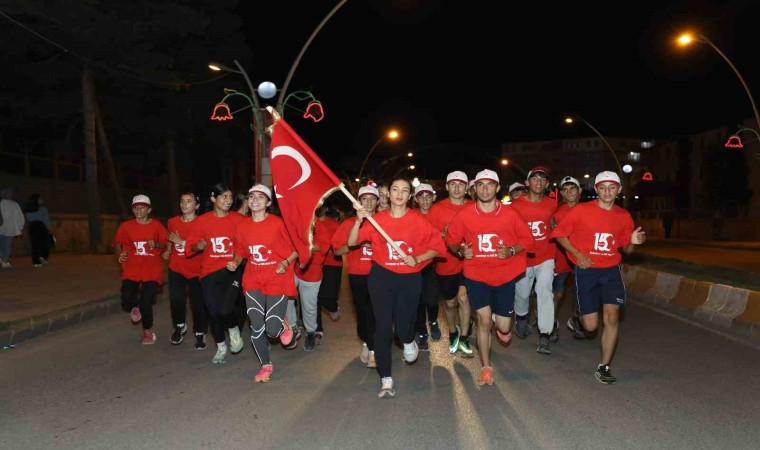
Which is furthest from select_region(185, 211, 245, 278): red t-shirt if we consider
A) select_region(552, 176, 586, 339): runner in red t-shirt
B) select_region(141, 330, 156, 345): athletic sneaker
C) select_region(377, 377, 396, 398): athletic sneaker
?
select_region(552, 176, 586, 339): runner in red t-shirt

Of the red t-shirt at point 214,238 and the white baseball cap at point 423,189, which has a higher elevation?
the white baseball cap at point 423,189

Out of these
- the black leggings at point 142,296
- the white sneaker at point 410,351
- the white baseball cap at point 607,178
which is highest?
the white baseball cap at point 607,178

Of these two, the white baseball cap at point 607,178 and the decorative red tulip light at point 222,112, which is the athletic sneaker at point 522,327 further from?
the decorative red tulip light at point 222,112

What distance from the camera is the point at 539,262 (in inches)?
352

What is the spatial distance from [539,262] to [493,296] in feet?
6.81

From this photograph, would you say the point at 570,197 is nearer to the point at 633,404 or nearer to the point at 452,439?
the point at 633,404

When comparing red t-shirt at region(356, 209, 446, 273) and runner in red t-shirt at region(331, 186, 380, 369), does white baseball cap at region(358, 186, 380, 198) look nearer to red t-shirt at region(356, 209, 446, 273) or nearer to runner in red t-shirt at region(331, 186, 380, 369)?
runner in red t-shirt at region(331, 186, 380, 369)

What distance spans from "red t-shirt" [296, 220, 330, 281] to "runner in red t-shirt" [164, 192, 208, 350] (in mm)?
1218

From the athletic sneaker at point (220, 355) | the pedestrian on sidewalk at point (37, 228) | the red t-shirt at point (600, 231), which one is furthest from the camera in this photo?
the pedestrian on sidewalk at point (37, 228)

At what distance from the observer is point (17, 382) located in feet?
23.5

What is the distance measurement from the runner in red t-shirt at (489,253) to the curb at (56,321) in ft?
19.4

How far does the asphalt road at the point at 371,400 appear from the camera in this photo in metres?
5.27

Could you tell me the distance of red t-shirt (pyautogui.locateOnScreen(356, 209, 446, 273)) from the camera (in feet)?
21.6

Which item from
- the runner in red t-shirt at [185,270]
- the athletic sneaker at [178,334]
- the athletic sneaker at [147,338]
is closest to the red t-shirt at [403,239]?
the runner in red t-shirt at [185,270]
